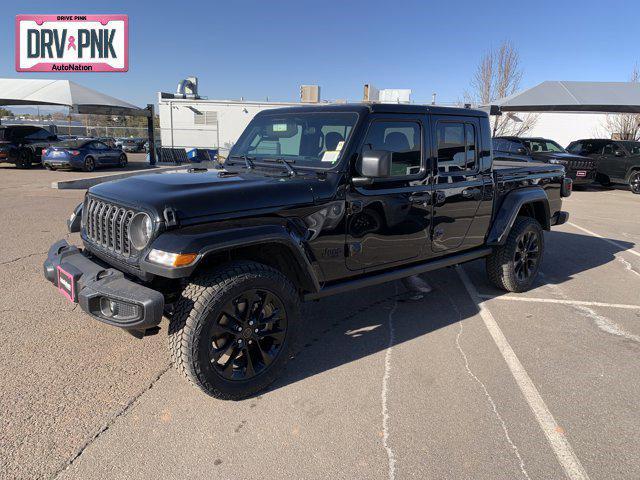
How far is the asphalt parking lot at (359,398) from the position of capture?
247 cm

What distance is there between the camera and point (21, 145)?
60.0 ft

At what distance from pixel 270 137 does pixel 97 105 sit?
22147 mm

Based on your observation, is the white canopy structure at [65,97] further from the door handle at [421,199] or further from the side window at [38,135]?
the door handle at [421,199]

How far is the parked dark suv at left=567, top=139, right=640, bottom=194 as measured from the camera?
15.8 meters

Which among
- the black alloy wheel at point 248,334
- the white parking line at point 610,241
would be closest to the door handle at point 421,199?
the black alloy wheel at point 248,334

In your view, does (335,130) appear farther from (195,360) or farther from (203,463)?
(203,463)

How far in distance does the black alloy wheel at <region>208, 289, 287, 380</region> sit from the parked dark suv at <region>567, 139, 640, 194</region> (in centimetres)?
1686

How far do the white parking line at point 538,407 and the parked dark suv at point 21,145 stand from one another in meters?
19.3

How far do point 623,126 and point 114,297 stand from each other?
3105 cm

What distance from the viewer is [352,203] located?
3.40m

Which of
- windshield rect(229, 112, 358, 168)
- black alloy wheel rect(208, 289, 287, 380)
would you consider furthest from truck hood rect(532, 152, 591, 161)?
black alloy wheel rect(208, 289, 287, 380)

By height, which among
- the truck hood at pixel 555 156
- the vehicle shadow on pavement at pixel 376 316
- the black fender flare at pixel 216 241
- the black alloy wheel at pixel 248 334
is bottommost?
the vehicle shadow on pavement at pixel 376 316

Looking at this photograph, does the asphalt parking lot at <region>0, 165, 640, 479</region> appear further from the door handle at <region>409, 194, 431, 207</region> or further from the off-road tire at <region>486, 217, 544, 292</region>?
the door handle at <region>409, 194, 431, 207</region>

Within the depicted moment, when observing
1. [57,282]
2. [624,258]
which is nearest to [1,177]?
[57,282]
